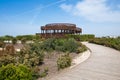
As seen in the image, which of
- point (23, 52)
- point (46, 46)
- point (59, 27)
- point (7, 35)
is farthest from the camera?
point (59, 27)

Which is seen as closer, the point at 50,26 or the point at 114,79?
the point at 114,79

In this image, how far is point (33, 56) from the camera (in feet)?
46.3

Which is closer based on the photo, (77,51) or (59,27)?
(77,51)

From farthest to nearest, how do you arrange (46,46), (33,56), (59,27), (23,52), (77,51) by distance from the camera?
(59,27)
(46,46)
(77,51)
(23,52)
(33,56)

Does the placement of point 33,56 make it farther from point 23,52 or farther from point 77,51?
point 77,51

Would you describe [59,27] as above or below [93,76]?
above

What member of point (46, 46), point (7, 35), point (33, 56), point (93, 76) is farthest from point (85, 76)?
point (7, 35)

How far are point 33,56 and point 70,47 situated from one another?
22.3 ft

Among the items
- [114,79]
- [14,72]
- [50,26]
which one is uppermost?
[50,26]

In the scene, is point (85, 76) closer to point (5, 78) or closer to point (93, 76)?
point (93, 76)

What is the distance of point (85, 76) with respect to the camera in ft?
28.7

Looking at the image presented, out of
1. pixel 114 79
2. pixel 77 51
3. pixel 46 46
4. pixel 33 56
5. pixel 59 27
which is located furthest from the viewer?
pixel 59 27

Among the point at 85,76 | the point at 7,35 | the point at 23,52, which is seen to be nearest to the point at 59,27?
the point at 7,35

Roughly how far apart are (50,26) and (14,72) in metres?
36.7
